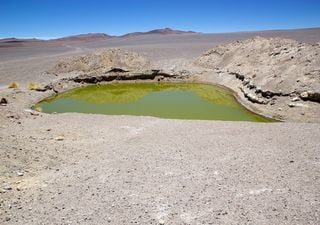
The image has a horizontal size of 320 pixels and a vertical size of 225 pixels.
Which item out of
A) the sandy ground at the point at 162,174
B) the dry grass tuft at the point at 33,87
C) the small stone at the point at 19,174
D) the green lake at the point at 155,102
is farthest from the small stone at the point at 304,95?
the dry grass tuft at the point at 33,87

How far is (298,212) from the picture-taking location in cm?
779

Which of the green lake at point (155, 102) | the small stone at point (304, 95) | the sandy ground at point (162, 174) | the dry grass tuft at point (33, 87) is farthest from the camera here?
the dry grass tuft at point (33, 87)

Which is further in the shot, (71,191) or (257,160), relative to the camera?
(257,160)

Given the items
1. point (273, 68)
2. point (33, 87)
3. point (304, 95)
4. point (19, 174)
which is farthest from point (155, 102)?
point (19, 174)

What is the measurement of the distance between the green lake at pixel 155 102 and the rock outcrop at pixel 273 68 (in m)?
1.82

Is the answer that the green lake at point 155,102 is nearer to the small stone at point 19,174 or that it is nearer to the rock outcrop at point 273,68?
the rock outcrop at point 273,68

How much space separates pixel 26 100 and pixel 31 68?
621 inches

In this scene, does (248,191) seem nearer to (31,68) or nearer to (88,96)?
(88,96)

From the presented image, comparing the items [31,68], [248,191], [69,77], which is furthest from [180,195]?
[31,68]

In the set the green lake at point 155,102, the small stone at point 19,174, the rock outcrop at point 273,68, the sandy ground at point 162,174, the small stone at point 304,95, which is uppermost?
the rock outcrop at point 273,68

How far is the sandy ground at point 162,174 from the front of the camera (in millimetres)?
7906

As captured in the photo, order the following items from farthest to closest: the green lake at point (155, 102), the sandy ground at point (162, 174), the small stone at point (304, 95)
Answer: the green lake at point (155, 102)
the small stone at point (304, 95)
the sandy ground at point (162, 174)

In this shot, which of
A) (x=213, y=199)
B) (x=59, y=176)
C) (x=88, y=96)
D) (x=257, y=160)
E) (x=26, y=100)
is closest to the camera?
(x=213, y=199)

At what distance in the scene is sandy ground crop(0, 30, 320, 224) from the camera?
7906mm
